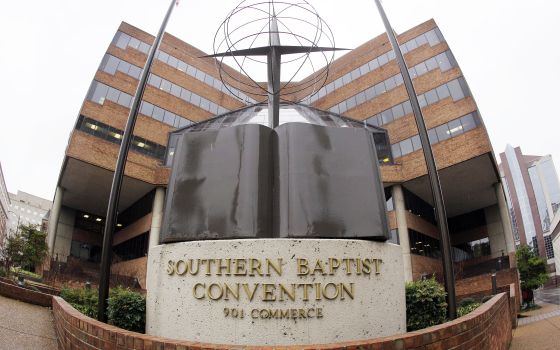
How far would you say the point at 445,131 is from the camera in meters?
29.1

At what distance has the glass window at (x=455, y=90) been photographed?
29741mm

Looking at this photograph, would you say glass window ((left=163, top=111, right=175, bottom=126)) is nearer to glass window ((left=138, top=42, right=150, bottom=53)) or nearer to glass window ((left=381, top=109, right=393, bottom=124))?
glass window ((left=138, top=42, right=150, bottom=53))

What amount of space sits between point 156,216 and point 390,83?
23.4 meters

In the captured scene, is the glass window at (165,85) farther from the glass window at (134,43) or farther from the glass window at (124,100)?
the glass window at (134,43)

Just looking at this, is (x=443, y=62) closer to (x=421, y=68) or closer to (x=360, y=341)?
(x=421, y=68)

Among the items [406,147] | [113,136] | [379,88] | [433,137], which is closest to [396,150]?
[406,147]

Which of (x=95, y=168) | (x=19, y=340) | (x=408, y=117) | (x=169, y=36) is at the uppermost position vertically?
(x=169, y=36)

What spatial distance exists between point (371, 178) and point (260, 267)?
2831mm

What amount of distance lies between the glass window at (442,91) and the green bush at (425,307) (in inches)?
1045

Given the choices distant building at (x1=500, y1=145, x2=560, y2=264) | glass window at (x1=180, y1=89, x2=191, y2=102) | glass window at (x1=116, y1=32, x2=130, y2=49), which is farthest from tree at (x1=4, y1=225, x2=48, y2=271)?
distant building at (x1=500, y1=145, x2=560, y2=264)

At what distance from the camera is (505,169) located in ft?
339

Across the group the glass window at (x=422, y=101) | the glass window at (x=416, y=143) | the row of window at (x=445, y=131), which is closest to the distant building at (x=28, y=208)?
the row of window at (x=445, y=131)

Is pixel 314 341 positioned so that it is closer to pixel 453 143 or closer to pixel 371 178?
pixel 371 178

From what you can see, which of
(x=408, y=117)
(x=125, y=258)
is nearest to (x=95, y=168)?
(x=125, y=258)
